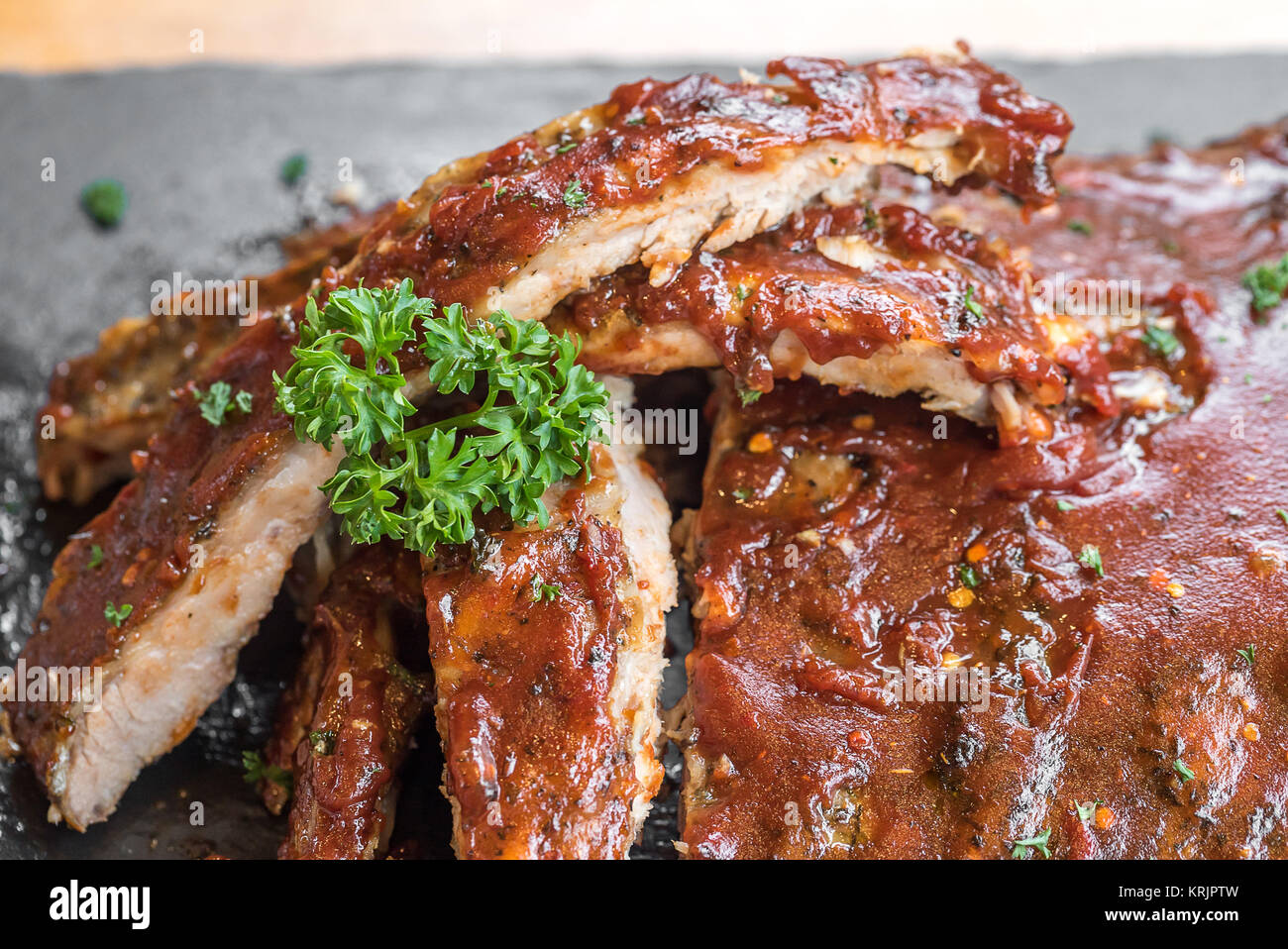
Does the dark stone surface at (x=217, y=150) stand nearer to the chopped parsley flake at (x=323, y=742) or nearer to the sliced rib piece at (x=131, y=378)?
the sliced rib piece at (x=131, y=378)

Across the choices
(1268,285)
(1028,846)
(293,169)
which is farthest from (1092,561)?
(293,169)

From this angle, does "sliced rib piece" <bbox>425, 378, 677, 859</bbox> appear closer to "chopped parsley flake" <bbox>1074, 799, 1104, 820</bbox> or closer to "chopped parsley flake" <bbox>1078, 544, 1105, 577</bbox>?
"chopped parsley flake" <bbox>1074, 799, 1104, 820</bbox>

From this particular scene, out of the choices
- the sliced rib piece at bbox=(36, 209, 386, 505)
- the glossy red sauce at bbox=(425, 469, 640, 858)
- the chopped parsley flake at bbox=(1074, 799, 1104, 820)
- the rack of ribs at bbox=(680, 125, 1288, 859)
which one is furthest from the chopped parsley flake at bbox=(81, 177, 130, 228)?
the chopped parsley flake at bbox=(1074, 799, 1104, 820)

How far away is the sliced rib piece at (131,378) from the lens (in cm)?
499

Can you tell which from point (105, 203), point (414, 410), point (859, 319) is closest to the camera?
point (414, 410)

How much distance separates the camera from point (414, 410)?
347cm

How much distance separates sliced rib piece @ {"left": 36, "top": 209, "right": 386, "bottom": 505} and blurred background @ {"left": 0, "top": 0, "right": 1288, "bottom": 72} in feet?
11.1

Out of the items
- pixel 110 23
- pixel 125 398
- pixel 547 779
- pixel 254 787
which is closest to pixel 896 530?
pixel 547 779

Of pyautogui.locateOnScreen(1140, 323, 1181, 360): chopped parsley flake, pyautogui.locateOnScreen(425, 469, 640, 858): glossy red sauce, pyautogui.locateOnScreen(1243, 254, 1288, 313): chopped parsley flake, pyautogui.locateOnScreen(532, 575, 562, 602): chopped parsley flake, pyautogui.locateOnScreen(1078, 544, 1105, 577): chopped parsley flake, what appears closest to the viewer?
pyautogui.locateOnScreen(425, 469, 640, 858): glossy red sauce

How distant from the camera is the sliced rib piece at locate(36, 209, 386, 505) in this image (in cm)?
499

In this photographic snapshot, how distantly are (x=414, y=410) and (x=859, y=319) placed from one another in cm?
165

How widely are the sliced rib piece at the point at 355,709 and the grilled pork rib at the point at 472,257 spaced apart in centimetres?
31

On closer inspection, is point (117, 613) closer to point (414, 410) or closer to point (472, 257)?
point (414, 410)
